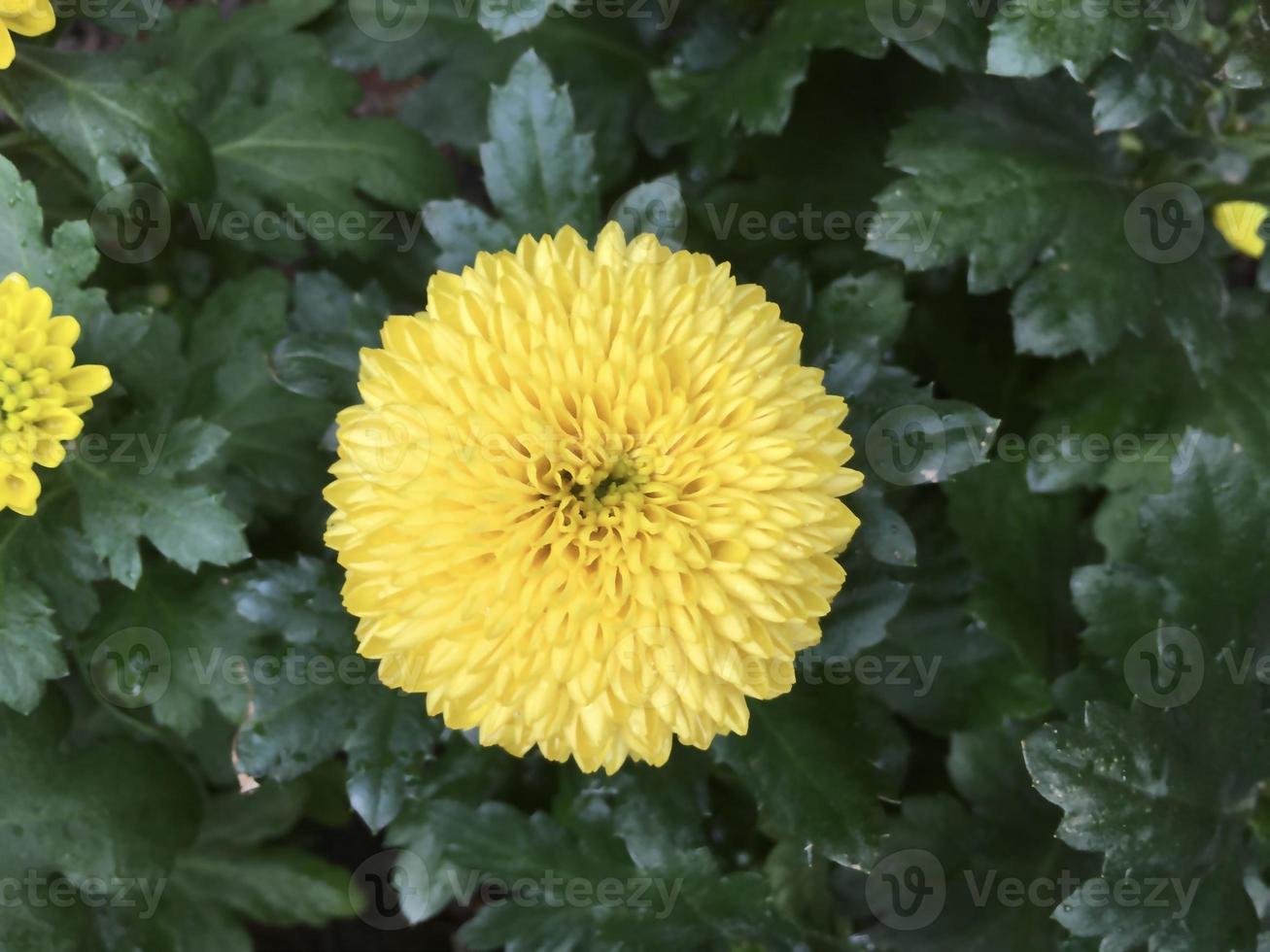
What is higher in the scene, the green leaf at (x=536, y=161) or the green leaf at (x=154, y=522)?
the green leaf at (x=536, y=161)

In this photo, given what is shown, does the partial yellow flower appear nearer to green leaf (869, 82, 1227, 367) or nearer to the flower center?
green leaf (869, 82, 1227, 367)

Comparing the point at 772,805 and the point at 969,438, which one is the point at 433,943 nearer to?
the point at 772,805

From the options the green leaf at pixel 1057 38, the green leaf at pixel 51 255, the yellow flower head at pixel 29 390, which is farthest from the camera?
the green leaf at pixel 1057 38

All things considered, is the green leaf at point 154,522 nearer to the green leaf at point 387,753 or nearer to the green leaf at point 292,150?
the green leaf at point 387,753

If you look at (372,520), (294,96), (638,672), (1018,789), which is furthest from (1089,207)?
(294,96)

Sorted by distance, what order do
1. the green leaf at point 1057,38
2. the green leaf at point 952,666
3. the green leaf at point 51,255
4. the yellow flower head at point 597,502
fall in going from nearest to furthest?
1. the yellow flower head at point 597,502
2. the green leaf at point 51,255
3. the green leaf at point 1057,38
4. the green leaf at point 952,666

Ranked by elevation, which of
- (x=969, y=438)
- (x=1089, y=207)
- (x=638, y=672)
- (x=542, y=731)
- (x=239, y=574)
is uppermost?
(x=1089, y=207)

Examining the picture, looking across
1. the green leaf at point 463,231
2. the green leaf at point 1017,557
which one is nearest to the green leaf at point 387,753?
the green leaf at point 463,231
